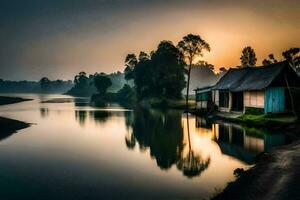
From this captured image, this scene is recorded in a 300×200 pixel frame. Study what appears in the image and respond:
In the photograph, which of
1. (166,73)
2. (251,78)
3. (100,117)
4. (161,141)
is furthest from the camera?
(166,73)

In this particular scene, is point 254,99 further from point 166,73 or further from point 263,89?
point 166,73

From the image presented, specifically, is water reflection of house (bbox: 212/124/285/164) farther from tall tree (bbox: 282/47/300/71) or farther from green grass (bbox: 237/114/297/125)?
A: tall tree (bbox: 282/47/300/71)

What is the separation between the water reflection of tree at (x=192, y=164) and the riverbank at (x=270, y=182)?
324 cm

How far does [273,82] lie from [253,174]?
27.1m

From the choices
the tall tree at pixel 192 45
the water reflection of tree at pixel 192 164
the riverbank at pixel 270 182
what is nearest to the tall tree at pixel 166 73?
the tall tree at pixel 192 45

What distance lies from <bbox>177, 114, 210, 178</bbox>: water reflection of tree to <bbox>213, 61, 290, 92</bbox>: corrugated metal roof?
20451 mm

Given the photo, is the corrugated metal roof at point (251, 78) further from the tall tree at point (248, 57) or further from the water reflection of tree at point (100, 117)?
the tall tree at point (248, 57)

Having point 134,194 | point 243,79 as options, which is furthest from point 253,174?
point 243,79

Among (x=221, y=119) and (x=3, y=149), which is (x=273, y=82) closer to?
(x=221, y=119)

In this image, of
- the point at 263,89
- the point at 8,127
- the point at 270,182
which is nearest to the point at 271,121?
the point at 263,89

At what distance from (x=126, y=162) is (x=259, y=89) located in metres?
25.2

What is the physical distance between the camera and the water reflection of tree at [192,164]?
1952 centimetres

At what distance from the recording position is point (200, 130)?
3800 cm

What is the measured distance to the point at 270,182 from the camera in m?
14.8
